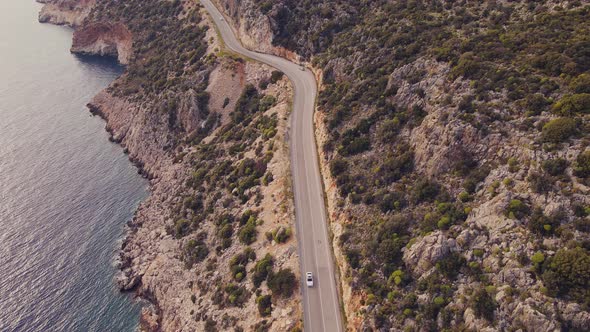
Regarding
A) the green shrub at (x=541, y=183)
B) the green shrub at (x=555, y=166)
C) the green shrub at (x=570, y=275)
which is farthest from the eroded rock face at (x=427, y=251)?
the green shrub at (x=555, y=166)

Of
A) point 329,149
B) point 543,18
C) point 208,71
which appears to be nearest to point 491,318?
point 329,149

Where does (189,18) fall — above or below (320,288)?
above

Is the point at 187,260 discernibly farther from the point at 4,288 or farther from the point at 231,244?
the point at 4,288

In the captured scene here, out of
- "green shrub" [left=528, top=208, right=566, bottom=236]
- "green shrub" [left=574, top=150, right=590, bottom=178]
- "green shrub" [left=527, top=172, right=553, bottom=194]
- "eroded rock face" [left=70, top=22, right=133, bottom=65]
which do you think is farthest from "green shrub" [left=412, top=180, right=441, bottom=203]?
"eroded rock face" [left=70, top=22, right=133, bottom=65]

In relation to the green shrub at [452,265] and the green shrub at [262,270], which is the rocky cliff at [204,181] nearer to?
the green shrub at [262,270]

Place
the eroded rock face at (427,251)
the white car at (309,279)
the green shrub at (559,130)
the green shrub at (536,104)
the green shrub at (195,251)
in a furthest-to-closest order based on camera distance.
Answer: the green shrub at (195,251), the white car at (309,279), the green shrub at (536,104), the green shrub at (559,130), the eroded rock face at (427,251)

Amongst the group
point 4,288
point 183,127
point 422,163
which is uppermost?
point 183,127

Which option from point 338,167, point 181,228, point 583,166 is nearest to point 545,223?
point 583,166

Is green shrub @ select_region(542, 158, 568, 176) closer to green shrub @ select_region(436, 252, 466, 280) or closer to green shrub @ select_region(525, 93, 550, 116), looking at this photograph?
green shrub @ select_region(525, 93, 550, 116)

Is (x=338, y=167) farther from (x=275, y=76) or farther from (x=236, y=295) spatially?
(x=275, y=76)
